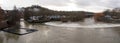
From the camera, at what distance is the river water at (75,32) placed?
2.59 m

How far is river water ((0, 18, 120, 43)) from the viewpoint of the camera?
2.59 m

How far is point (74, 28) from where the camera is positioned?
2639 millimetres

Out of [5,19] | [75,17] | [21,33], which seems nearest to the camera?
[75,17]

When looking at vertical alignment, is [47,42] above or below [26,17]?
below

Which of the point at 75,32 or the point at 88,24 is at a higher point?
the point at 88,24

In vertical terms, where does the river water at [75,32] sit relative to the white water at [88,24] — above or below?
below

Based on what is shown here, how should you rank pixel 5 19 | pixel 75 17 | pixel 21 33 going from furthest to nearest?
pixel 5 19 < pixel 21 33 < pixel 75 17

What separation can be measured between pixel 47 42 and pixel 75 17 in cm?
51

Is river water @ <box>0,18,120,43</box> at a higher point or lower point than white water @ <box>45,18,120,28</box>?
lower

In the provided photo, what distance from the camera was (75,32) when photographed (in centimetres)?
262

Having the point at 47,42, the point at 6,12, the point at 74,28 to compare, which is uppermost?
the point at 6,12

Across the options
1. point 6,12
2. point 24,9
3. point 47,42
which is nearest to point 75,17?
point 47,42

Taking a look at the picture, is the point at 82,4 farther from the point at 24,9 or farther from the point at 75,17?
the point at 24,9

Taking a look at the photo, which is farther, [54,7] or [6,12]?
[6,12]
